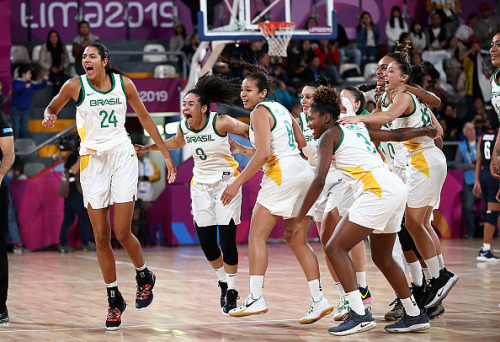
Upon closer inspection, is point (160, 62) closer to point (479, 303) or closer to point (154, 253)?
point (154, 253)

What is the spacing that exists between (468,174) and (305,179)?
9728mm

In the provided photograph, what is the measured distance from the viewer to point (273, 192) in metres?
6.35

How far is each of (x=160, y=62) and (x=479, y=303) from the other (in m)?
11.6

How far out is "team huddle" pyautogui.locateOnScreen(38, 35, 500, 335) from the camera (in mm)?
5785

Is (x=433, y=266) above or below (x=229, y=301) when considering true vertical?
above

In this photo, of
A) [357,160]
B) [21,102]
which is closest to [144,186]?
[21,102]

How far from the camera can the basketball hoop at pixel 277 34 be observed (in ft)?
41.8

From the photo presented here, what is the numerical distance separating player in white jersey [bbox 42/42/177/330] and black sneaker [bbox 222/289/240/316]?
0.87 meters

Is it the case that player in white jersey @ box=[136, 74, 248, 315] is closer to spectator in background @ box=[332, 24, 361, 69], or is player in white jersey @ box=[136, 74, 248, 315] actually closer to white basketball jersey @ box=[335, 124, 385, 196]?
white basketball jersey @ box=[335, 124, 385, 196]

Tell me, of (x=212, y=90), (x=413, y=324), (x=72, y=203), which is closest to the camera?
(x=413, y=324)

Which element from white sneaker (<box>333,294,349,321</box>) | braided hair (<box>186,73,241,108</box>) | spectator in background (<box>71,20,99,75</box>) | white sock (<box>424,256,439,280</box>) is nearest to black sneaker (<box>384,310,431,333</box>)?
white sneaker (<box>333,294,349,321</box>)

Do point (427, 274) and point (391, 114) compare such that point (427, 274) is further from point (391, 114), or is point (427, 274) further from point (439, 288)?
point (391, 114)

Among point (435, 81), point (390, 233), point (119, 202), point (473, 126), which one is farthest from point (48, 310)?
point (435, 81)

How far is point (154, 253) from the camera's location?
13.7 meters
